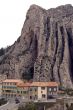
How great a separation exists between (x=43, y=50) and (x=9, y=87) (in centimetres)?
1627

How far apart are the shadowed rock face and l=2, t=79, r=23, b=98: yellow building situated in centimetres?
630

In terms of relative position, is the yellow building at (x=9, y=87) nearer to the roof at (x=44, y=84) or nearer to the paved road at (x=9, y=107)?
the roof at (x=44, y=84)

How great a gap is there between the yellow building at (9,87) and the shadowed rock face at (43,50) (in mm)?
6302

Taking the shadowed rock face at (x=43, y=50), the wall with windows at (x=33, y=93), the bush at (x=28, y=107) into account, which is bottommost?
the bush at (x=28, y=107)

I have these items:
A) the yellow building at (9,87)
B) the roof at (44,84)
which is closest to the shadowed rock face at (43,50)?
the roof at (44,84)

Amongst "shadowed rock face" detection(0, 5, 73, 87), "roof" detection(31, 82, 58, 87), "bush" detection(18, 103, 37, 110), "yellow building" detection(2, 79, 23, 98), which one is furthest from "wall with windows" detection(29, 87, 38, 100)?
"bush" detection(18, 103, 37, 110)

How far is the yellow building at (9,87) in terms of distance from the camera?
471 ft

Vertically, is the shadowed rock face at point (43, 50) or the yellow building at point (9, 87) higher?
the shadowed rock face at point (43, 50)

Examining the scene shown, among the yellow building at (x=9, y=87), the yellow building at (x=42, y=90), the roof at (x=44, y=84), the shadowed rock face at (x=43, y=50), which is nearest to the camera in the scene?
the yellow building at (x=42, y=90)

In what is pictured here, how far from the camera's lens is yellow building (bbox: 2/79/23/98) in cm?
14350

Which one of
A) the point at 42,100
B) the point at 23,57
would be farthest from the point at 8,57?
the point at 42,100

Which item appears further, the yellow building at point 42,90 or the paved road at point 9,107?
the yellow building at point 42,90

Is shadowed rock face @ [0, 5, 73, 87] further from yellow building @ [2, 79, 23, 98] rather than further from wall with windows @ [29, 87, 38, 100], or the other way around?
wall with windows @ [29, 87, 38, 100]

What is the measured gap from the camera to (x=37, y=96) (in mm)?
139000
